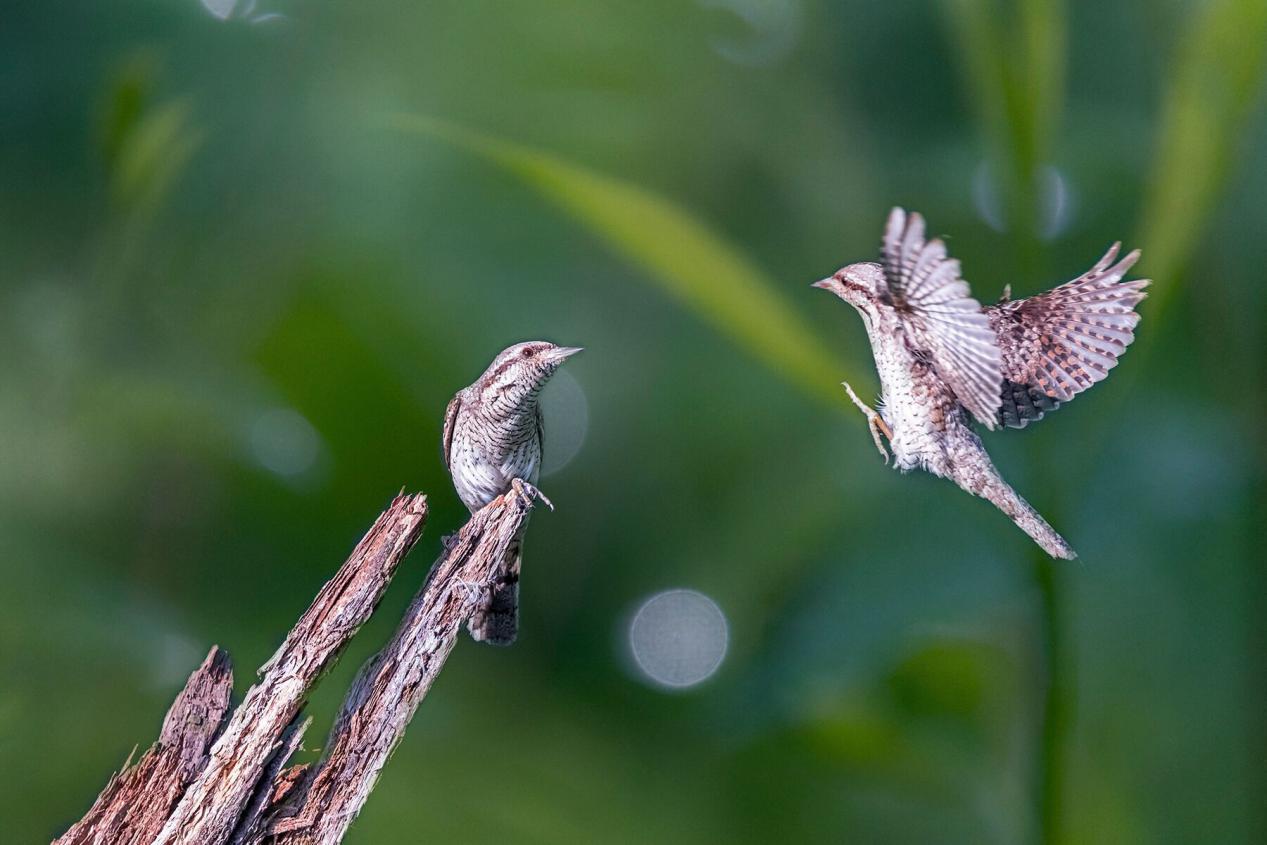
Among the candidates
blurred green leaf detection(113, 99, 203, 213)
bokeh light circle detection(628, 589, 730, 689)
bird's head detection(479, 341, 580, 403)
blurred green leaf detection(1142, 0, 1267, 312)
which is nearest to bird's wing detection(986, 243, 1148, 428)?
bird's head detection(479, 341, 580, 403)

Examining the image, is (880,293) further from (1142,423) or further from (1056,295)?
(1142,423)

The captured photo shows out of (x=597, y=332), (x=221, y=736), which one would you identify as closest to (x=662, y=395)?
(x=597, y=332)

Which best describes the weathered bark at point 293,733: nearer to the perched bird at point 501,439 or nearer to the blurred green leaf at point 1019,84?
the perched bird at point 501,439

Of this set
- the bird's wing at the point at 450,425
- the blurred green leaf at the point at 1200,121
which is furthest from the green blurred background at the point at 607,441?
the bird's wing at the point at 450,425

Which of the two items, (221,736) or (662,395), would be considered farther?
(662,395)

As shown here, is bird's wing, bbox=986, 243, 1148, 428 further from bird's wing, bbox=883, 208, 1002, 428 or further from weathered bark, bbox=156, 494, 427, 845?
weathered bark, bbox=156, 494, 427, 845

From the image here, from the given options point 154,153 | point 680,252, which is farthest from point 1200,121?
point 154,153
